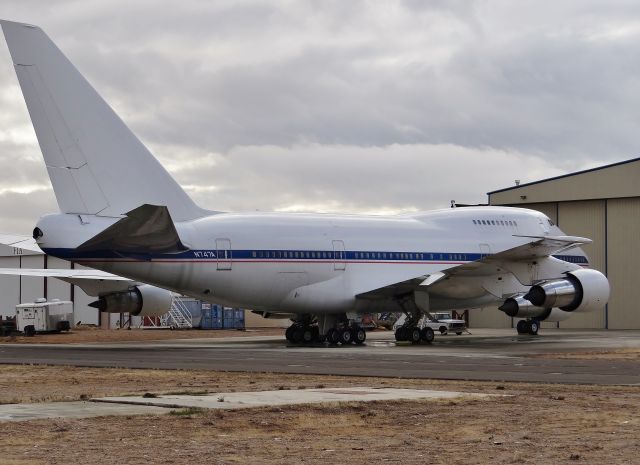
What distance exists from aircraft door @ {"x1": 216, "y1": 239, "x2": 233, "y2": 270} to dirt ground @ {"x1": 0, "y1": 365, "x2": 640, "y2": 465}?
17.5 meters

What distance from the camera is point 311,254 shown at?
35938 mm

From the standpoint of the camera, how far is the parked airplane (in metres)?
29.6

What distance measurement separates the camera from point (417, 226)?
3978cm

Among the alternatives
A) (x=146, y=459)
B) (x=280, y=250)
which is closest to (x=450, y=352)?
(x=280, y=250)

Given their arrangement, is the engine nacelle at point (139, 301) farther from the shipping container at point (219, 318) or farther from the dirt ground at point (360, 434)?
the shipping container at point (219, 318)

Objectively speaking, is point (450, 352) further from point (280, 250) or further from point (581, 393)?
point (581, 393)

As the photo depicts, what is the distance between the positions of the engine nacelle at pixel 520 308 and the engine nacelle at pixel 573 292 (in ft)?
4.56

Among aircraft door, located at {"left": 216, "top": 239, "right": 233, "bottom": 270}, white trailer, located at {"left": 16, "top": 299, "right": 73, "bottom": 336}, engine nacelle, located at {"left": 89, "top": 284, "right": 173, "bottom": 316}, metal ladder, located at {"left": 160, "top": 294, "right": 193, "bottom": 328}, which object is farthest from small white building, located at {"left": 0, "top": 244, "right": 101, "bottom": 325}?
aircraft door, located at {"left": 216, "top": 239, "right": 233, "bottom": 270}

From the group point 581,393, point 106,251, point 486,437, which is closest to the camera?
point 486,437

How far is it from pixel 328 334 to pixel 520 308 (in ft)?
28.1

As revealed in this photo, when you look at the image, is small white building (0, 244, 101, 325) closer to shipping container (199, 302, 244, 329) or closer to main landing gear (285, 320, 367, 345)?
shipping container (199, 302, 244, 329)

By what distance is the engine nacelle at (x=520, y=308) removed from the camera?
37938mm

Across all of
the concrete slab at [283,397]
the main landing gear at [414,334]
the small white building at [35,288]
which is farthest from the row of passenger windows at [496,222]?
the small white building at [35,288]

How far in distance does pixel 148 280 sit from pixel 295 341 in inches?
337
